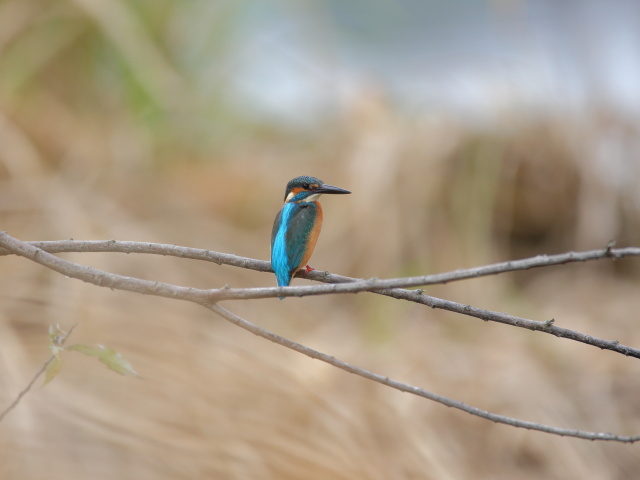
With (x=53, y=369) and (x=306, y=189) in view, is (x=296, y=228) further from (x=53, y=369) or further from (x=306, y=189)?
(x=53, y=369)

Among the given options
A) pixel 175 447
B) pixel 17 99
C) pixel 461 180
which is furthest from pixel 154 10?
pixel 175 447

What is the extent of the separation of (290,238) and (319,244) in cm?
268

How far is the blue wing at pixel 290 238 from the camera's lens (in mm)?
1838

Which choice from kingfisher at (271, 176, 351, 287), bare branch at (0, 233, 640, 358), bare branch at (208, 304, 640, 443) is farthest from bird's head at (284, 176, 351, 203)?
bare branch at (208, 304, 640, 443)

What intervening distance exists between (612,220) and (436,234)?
3.53 ft

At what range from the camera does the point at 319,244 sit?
4617mm

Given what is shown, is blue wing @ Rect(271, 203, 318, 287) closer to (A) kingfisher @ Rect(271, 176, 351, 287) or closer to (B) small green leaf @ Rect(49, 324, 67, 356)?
(A) kingfisher @ Rect(271, 176, 351, 287)

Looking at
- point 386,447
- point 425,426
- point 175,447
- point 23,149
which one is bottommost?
point 175,447

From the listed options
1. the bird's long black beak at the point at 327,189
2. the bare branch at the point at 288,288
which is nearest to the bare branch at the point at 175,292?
the bare branch at the point at 288,288

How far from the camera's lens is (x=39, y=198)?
3.72 metres

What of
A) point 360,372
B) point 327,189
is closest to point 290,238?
point 327,189

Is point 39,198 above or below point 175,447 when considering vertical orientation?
above

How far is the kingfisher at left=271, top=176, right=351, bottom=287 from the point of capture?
1.87 metres

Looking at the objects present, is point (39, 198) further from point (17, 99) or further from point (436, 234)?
point (436, 234)
